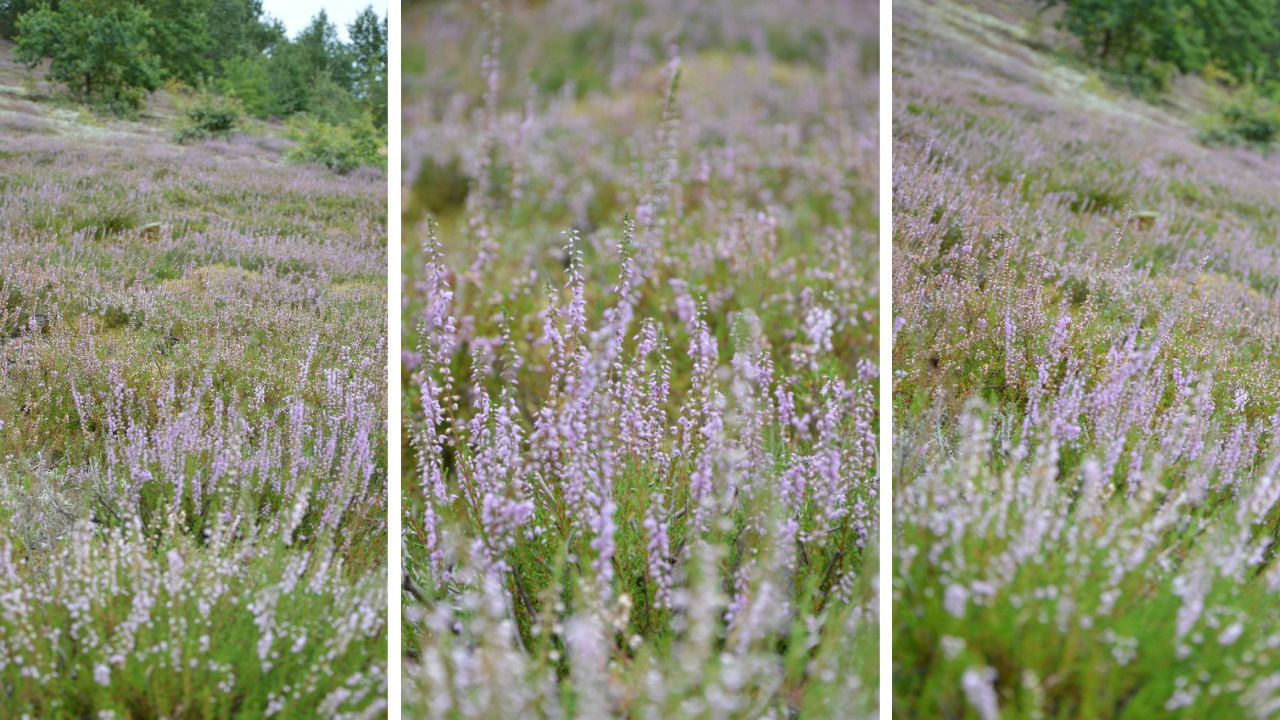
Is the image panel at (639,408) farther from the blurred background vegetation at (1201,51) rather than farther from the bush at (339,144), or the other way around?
the blurred background vegetation at (1201,51)

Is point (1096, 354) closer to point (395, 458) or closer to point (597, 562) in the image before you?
point (597, 562)

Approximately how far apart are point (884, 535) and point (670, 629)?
2.42 ft

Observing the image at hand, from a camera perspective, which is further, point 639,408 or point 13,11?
point 13,11

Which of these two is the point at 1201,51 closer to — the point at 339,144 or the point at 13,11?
A: the point at 339,144

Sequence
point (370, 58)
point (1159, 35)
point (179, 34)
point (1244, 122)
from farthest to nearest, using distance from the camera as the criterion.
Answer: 1. point (1244, 122)
2. point (1159, 35)
3. point (370, 58)
4. point (179, 34)

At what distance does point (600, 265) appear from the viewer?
118 inches

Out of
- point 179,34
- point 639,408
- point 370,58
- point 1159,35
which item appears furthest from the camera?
point 1159,35

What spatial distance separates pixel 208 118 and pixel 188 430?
1092 millimetres

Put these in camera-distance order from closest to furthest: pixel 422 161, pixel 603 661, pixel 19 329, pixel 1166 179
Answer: pixel 603 661
pixel 19 329
pixel 1166 179
pixel 422 161

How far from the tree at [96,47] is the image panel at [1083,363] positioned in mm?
2582

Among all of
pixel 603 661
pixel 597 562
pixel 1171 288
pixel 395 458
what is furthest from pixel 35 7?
pixel 1171 288

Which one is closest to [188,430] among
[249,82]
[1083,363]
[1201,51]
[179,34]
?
[249,82]

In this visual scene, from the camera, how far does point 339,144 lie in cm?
258

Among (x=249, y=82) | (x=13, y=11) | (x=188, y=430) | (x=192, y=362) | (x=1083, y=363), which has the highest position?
(x=13, y=11)
